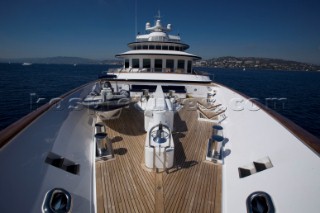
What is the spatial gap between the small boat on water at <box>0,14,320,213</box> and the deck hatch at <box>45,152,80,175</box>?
17 mm

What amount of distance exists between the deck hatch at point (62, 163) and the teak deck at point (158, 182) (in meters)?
0.41

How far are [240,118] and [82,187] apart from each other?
4.20 meters

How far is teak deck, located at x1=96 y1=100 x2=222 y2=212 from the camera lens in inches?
108

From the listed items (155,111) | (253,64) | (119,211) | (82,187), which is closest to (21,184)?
(82,187)

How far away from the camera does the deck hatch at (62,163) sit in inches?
118

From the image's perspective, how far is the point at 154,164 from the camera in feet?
11.3

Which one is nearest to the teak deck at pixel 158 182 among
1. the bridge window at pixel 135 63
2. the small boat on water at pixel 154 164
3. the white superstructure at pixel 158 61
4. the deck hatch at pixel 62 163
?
the small boat on water at pixel 154 164

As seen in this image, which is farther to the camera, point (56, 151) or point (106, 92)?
point (106, 92)

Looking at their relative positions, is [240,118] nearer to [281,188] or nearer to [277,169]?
[277,169]

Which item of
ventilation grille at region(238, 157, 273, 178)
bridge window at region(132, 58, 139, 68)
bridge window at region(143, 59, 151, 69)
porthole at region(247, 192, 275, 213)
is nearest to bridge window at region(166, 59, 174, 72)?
bridge window at region(143, 59, 151, 69)

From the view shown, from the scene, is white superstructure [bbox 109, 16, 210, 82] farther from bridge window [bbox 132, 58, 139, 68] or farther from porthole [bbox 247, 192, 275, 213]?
porthole [bbox 247, 192, 275, 213]

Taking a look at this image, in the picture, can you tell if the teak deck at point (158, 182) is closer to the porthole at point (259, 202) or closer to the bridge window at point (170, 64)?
the porthole at point (259, 202)

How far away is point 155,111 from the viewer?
14.6 feet

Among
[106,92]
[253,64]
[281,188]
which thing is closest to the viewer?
[281,188]
